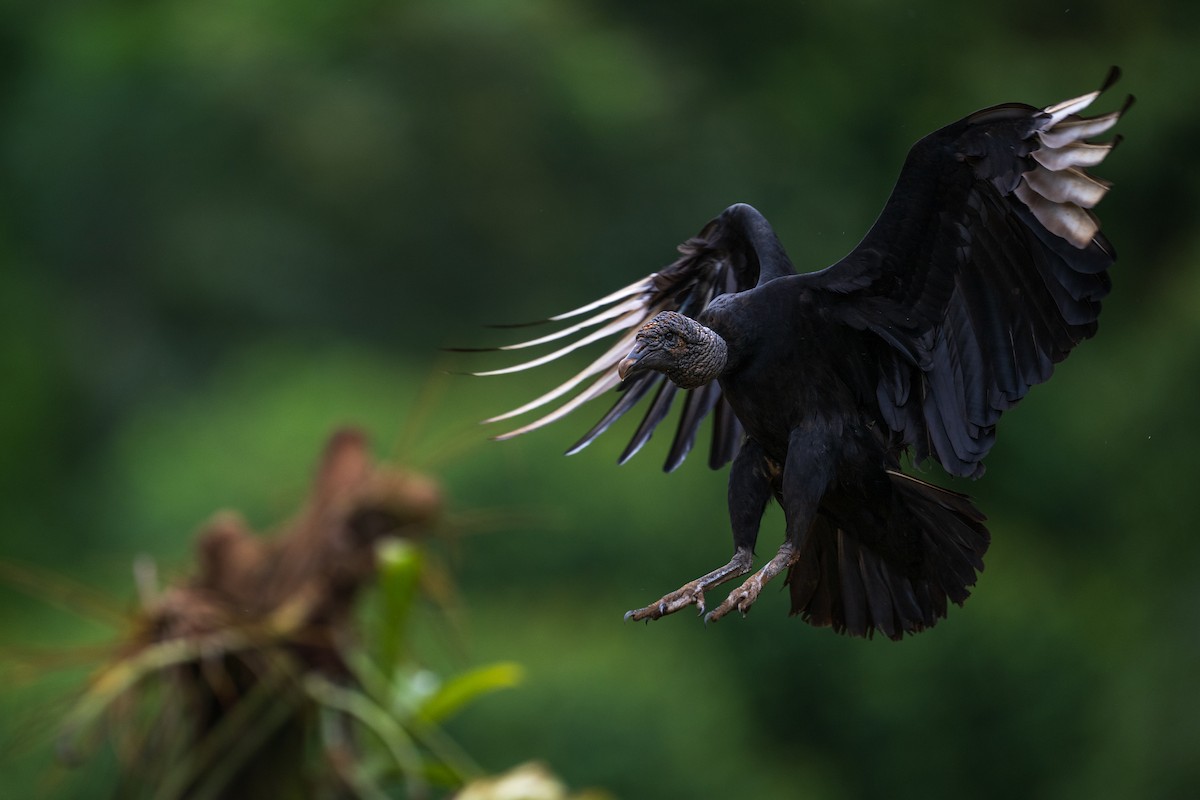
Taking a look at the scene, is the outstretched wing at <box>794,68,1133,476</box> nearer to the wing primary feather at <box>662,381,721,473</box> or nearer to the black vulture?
the black vulture

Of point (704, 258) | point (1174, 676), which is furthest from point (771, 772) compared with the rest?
point (704, 258)

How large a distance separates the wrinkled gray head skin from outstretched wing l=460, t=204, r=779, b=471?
14.1 inches

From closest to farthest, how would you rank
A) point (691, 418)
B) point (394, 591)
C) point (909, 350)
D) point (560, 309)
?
point (909, 350), point (691, 418), point (394, 591), point (560, 309)

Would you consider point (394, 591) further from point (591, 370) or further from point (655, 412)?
point (591, 370)

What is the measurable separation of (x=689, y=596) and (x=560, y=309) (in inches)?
321

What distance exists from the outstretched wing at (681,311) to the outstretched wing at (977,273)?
0.28 m

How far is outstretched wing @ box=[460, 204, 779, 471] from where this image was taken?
1.95 metres

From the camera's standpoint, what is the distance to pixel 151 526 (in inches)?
336

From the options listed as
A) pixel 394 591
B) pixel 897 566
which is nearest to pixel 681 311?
pixel 897 566

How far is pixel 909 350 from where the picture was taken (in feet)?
5.43

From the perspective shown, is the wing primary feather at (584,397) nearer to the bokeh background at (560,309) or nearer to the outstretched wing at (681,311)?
the outstretched wing at (681,311)

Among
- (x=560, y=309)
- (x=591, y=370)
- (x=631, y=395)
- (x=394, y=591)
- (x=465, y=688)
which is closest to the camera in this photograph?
(x=591, y=370)

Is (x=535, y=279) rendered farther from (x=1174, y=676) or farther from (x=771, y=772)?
(x=1174, y=676)

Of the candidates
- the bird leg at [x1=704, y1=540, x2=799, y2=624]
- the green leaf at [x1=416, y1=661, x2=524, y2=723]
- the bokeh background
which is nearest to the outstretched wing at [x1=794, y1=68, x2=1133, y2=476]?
the bird leg at [x1=704, y1=540, x2=799, y2=624]
